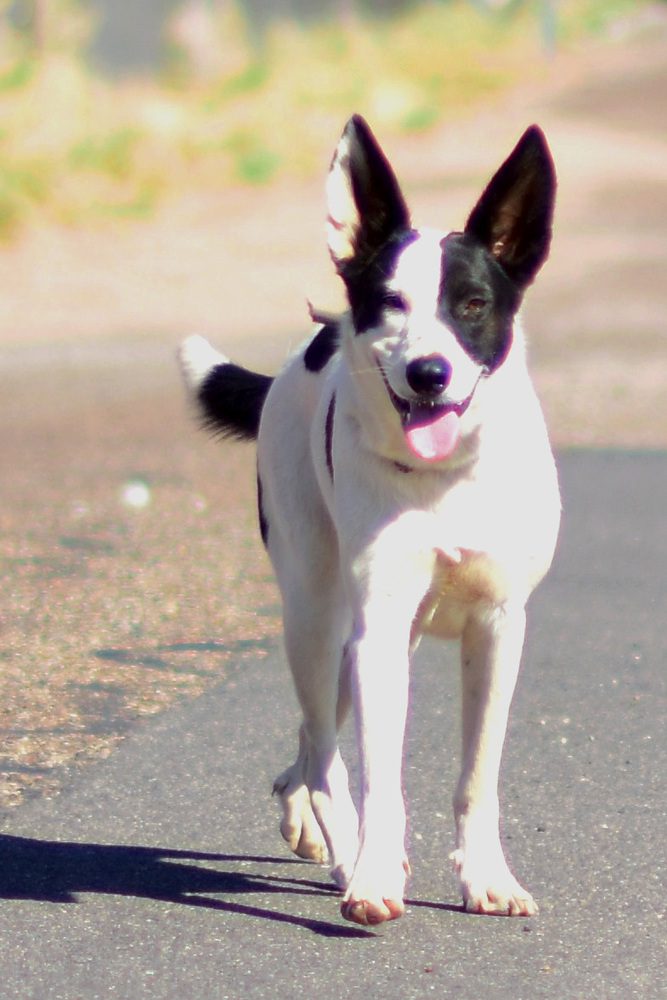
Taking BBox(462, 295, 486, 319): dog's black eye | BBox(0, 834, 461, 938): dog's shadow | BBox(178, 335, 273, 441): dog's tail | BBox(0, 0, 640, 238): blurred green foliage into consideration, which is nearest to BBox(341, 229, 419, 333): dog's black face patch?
BBox(462, 295, 486, 319): dog's black eye

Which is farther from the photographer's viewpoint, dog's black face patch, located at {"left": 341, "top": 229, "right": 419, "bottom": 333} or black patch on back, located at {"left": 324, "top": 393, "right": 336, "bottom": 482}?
black patch on back, located at {"left": 324, "top": 393, "right": 336, "bottom": 482}

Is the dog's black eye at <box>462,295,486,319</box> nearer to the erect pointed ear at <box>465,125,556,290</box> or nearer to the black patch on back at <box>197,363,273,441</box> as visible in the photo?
the erect pointed ear at <box>465,125,556,290</box>

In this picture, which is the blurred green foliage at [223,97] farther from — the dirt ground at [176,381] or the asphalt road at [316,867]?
the asphalt road at [316,867]

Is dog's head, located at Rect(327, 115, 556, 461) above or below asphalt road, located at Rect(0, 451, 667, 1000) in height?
above

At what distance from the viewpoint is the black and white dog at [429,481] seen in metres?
3.95

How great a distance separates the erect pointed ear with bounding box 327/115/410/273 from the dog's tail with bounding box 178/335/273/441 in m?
1.02

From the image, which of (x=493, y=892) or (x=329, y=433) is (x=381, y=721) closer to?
(x=493, y=892)

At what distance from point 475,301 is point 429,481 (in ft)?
1.24

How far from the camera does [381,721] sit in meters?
3.95

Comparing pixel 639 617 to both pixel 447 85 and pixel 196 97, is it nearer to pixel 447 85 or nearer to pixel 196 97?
pixel 196 97

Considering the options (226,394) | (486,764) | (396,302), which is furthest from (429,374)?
(226,394)

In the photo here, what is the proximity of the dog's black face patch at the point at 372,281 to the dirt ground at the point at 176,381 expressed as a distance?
1.69m

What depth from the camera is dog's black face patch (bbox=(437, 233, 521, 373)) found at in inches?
157

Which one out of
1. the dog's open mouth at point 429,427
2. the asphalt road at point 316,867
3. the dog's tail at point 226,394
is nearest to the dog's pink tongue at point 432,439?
the dog's open mouth at point 429,427
